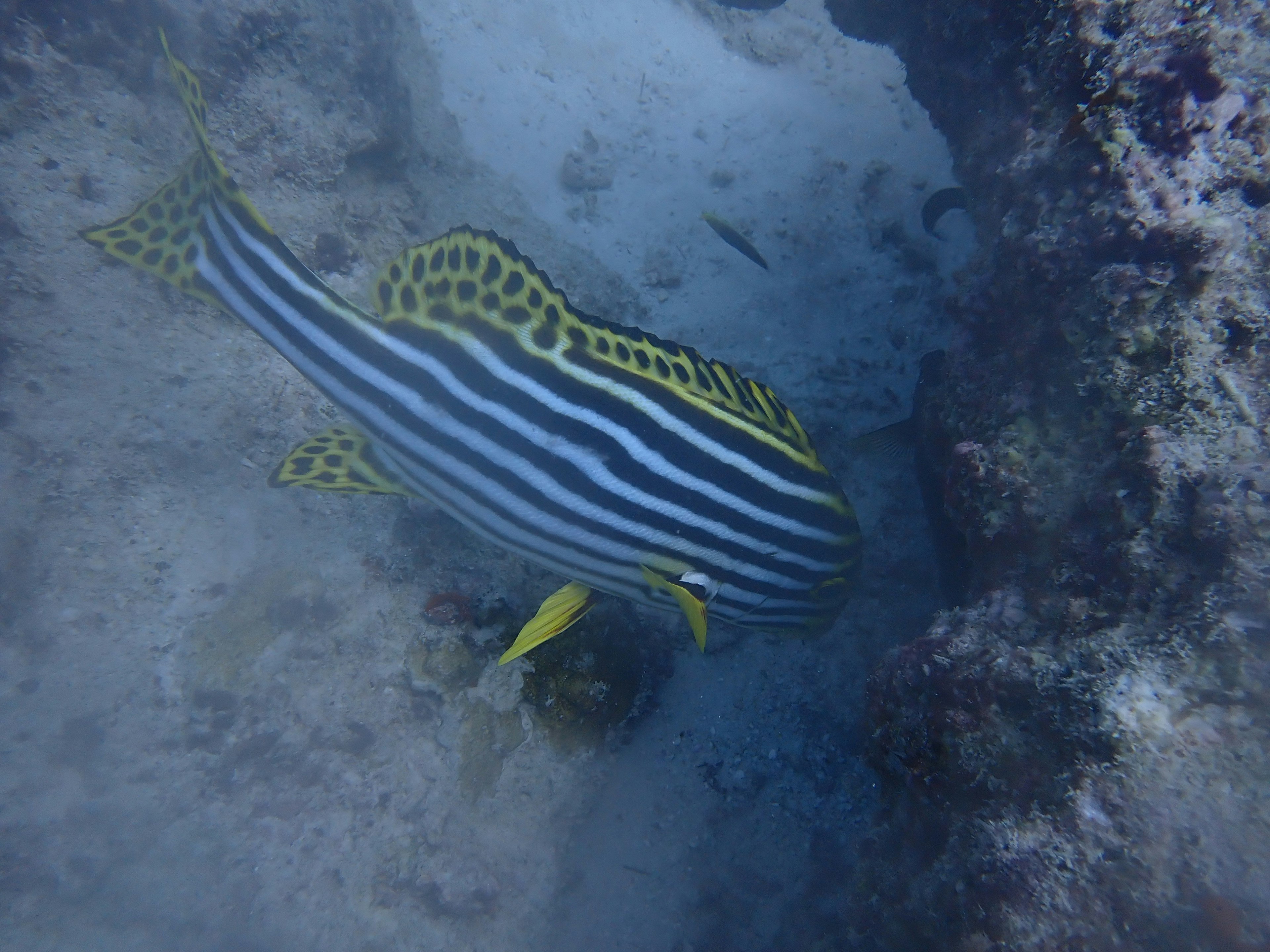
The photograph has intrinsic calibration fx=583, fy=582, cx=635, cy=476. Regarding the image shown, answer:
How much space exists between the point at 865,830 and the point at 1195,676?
2.14 meters

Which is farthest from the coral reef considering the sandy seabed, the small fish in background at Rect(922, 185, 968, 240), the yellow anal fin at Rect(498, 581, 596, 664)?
the small fish in background at Rect(922, 185, 968, 240)

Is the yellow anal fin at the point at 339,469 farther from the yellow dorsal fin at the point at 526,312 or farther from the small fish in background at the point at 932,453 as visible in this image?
the small fish in background at the point at 932,453

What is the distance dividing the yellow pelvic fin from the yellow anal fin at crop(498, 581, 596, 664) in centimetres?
45

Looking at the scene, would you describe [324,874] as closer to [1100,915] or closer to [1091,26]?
[1100,915]

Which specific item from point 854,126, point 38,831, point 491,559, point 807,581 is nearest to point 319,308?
point 491,559

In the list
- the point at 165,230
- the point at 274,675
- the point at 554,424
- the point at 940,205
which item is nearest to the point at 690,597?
the point at 554,424

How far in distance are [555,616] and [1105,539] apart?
2311 mm

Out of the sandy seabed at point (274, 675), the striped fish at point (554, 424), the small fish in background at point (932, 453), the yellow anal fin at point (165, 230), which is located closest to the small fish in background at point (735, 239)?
the small fish in background at point (932, 453)

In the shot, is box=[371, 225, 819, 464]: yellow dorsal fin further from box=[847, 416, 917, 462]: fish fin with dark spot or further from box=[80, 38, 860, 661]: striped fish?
box=[847, 416, 917, 462]: fish fin with dark spot

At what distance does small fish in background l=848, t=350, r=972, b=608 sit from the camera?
3061mm

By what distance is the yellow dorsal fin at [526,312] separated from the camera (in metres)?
2.67

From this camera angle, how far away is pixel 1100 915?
150cm

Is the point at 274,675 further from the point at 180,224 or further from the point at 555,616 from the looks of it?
the point at 180,224

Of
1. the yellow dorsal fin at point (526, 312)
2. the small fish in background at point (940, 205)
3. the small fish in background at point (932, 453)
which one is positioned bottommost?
the yellow dorsal fin at point (526, 312)
